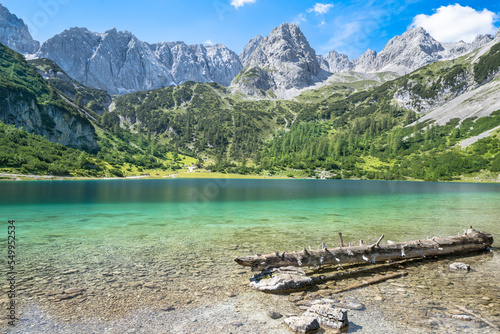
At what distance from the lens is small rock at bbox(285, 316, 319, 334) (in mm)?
8478

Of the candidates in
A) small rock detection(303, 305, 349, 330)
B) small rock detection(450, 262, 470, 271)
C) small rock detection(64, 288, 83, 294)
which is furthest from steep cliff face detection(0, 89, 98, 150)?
small rock detection(450, 262, 470, 271)

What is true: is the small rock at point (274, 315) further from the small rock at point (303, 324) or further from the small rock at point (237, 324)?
the small rock at point (237, 324)

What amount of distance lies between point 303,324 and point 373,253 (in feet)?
28.8

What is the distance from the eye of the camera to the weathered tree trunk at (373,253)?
13234mm

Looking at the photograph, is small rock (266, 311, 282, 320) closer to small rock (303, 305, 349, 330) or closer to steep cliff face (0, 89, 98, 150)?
small rock (303, 305, 349, 330)

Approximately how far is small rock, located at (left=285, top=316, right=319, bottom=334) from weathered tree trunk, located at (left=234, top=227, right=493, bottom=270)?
415 centimetres

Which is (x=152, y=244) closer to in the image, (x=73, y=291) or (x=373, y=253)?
(x=73, y=291)

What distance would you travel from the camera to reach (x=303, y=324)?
8.58 m

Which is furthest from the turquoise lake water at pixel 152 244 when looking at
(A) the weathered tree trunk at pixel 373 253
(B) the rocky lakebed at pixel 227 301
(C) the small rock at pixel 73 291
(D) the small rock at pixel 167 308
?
(A) the weathered tree trunk at pixel 373 253

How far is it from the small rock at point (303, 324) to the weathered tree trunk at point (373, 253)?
4150mm

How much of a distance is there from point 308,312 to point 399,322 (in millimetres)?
3312

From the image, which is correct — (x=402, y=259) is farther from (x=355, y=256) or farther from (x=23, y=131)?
(x=23, y=131)

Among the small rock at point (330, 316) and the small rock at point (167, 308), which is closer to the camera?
the small rock at point (330, 316)

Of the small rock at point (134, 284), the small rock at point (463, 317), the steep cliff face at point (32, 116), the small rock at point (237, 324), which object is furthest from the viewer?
the steep cliff face at point (32, 116)
